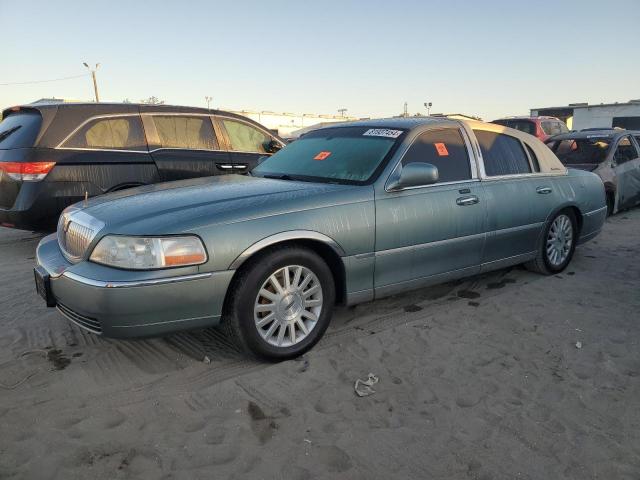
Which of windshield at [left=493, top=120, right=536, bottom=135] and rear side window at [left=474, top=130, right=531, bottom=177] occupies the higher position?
windshield at [left=493, top=120, right=536, bottom=135]

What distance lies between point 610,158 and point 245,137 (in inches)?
226

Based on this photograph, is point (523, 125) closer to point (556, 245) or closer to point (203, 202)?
point (556, 245)

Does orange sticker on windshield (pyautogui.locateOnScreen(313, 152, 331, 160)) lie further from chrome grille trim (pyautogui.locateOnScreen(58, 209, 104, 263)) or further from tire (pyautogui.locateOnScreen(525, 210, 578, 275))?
tire (pyautogui.locateOnScreen(525, 210, 578, 275))

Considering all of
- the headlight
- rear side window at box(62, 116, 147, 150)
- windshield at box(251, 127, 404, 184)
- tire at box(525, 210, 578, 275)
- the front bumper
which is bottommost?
tire at box(525, 210, 578, 275)

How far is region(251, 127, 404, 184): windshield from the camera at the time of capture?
12.0 feet

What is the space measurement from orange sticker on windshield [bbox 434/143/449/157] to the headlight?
7.03 feet

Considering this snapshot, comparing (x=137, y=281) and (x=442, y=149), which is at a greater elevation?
(x=442, y=149)

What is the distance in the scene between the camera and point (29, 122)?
17.4 feet

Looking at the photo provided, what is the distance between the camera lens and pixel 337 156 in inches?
153

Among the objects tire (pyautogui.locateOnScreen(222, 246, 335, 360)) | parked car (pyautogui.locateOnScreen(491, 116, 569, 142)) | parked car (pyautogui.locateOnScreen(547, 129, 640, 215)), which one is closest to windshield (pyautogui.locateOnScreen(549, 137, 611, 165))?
parked car (pyautogui.locateOnScreen(547, 129, 640, 215))

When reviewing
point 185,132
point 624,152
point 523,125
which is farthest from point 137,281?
point 523,125

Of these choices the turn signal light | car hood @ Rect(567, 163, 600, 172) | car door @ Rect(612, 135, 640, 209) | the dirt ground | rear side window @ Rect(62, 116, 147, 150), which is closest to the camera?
the dirt ground

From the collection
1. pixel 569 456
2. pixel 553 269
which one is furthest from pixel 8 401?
pixel 553 269

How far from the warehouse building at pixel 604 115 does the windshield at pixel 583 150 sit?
27.5m
